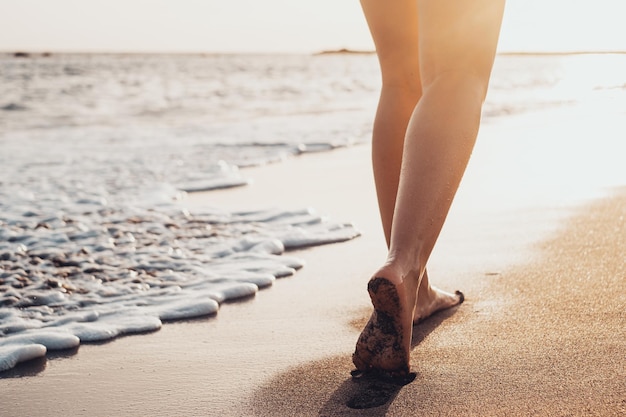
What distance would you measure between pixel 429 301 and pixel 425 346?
0.74 ft

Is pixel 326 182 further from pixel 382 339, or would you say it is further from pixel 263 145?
pixel 382 339

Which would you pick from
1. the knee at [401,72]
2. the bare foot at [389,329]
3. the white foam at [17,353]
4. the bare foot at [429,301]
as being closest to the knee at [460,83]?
the knee at [401,72]

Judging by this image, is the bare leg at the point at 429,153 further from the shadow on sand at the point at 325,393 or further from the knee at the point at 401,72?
the knee at the point at 401,72

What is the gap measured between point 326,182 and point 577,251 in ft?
7.83

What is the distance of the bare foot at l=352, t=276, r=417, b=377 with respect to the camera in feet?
4.58

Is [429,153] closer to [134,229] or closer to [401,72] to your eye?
[401,72]

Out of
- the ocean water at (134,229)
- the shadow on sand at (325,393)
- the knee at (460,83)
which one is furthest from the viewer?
the ocean water at (134,229)

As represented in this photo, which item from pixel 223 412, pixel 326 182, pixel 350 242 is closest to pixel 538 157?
pixel 326 182

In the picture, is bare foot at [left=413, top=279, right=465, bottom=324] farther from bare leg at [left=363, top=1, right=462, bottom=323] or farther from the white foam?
the white foam

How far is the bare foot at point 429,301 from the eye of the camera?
189 cm

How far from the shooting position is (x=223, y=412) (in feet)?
4.77

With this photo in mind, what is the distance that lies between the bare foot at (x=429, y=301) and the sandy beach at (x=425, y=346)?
32mm

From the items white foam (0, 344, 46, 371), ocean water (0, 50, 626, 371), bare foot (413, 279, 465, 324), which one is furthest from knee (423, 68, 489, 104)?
white foam (0, 344, 46, 371)

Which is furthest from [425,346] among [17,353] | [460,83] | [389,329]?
[17,353]
